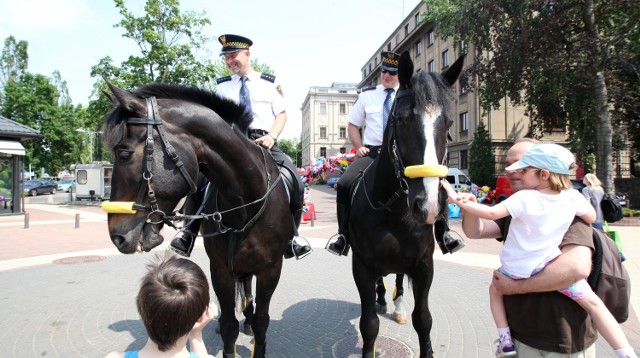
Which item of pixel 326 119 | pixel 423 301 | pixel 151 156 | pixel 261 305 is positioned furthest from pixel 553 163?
pixel 326 119

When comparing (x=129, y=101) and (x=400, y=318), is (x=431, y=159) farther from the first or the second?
(x=400, y=318)

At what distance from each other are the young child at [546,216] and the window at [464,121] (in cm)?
3262

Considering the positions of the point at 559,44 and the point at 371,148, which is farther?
the point at 559,44

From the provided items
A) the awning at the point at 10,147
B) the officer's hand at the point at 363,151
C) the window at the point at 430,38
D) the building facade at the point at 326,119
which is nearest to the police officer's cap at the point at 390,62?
the officer's hand at the point at 363,151

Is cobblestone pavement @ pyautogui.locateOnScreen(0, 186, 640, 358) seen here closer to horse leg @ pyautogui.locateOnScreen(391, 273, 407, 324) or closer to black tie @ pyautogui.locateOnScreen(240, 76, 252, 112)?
horse leg @ pyautogui.locateOnScreen(391, 273, 407, 324)

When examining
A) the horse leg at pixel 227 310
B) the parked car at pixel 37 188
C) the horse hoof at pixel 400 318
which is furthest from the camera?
the parked car at pixel 37 188

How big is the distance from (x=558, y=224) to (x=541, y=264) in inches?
9.7

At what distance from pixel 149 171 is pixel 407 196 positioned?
5.65 feet

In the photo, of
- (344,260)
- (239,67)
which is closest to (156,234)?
(239,67)

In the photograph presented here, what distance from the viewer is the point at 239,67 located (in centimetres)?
376

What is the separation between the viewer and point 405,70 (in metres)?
2.74

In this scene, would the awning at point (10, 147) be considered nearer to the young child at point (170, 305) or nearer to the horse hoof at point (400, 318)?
the horse hoof at point (400, 318)

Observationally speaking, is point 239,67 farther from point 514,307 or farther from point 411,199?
point 514,307

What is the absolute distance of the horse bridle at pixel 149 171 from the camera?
6.98 feet
